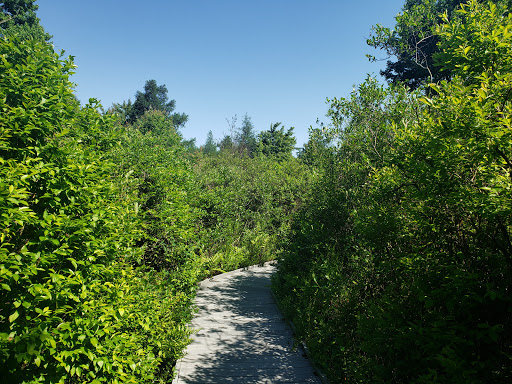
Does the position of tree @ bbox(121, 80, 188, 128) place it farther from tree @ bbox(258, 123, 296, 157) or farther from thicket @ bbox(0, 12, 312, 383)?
thicket @ bbox(0, 12, 312, 383)

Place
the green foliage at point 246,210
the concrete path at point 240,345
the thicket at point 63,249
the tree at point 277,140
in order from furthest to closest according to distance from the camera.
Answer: the tree at point 277,140 → the green foliage at point 246,210 → the concrete path at point 240,345 → the thicket at point 63,249

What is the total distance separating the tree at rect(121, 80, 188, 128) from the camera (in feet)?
195

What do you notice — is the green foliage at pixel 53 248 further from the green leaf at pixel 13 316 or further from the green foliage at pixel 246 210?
the green foliage at pixel 246 210

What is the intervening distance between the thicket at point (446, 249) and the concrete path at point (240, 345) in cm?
73

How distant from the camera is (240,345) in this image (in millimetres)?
6418

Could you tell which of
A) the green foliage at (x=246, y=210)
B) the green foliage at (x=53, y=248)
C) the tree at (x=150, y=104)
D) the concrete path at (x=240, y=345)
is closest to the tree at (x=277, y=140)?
the tree at (x=150, y=104)

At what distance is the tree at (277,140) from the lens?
45809 millimetres

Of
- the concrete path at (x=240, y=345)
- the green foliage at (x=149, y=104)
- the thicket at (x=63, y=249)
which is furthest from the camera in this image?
the green foliage at (x=149, y=104)

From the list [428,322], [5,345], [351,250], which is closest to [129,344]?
[5,345]

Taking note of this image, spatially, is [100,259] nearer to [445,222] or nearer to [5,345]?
[5,345]

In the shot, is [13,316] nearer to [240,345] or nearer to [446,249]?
[446,249]

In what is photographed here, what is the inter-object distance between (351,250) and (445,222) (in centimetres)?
355

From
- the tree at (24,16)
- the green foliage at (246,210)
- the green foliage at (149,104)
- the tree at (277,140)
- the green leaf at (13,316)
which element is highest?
the green foliage at (149,104)

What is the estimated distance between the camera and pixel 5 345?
250cm
